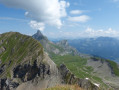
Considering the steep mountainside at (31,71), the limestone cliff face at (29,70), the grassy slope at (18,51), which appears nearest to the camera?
the steep mountainside at (31,71)

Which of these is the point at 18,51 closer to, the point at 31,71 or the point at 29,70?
the point at 29,70

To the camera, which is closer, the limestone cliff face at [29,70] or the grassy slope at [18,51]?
the limestone cliff face at [29,70]

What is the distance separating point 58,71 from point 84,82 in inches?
1601

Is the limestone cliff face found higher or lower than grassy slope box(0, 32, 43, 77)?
lower

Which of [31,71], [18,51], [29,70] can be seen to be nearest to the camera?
[31,71]

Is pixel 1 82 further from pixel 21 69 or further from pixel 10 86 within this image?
pixel 21 69

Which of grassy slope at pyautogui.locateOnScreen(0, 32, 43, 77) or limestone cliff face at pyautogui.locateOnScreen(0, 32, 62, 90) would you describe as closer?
limestone cliff face at pyautogui.locateOnScreen(0, 32, 62, 90)

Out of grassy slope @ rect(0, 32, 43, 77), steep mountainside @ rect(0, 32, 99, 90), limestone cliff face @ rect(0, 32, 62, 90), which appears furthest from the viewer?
grassy slope @ rect(0, 32, 43, 77)

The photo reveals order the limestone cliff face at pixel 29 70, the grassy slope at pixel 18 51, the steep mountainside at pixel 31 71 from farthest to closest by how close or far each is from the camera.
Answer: the grassy slope at pixel 18 51 → the limestone cliff face at pixel 29 70 → the steep mountainside at pixel 31 71

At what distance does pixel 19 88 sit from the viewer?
118 meters

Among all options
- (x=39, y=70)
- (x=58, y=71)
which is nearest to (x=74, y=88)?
(x=58, y=71)

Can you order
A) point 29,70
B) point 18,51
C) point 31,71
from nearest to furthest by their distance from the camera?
point 31,71
point 29,70
point 18,51

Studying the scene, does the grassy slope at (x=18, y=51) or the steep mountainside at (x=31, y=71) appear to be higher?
the grassy slope at (x=18, y=51)

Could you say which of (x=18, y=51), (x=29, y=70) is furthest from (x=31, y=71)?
(x=18, y=51)
